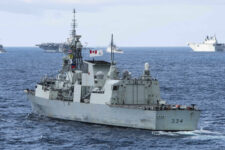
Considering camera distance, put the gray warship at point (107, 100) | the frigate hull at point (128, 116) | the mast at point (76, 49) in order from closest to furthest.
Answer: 1. the frigate hull at point (128, 116)
2. the gray warship at point (107, 100)
3. the mast at point (76, 49)

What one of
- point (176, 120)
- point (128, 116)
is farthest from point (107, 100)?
point (176, 120)

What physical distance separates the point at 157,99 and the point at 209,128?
5370 mm

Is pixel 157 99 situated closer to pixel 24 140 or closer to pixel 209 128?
pixel 209 128

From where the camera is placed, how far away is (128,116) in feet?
148

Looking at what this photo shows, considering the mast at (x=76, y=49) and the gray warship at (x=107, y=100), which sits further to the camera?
the mast at (x=76, y=49)

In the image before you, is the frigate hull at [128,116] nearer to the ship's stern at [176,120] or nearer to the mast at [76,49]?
the ship's stern at [176,120]

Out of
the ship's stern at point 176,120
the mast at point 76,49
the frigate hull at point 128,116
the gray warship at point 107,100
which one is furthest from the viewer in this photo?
the mast at point 76,49

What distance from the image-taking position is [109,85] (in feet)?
153

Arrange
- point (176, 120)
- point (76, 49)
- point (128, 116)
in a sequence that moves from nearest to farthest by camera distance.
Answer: point (176, 120), point (128, 116), point (76, 49)

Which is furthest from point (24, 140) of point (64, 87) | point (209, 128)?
point (209, 128)

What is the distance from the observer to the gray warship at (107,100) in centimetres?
4384

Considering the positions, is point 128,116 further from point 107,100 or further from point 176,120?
point 176,120

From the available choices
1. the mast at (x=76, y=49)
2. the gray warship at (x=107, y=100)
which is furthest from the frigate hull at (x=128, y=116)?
the mast at (x=76, y=49)

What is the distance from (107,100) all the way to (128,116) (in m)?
2.62
